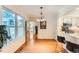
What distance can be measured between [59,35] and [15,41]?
123cm

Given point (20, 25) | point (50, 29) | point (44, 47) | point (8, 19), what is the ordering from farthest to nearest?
1. point (20, 25)
2. point (44, 47)
3. point (50, 29)
4. point (8, 19)

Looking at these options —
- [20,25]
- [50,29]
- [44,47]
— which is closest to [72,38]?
[50,29]

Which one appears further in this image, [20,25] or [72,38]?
[20,25]

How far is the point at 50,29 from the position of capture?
2910mm

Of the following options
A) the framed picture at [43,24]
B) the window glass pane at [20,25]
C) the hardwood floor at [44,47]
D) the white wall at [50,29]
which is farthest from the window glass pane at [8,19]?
the white wall at [50,29]

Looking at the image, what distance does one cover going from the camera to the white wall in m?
2.74

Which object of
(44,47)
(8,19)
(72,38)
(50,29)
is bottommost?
(44,47)

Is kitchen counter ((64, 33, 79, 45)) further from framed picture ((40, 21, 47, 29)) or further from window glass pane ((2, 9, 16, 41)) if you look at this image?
window glass pane ((2, 9, 16, 41))

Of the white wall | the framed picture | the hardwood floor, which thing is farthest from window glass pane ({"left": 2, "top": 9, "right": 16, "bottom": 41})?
the white wall

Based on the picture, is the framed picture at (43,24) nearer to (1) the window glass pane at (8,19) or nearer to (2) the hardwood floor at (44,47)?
(2) the hardwood floor at (44,47)

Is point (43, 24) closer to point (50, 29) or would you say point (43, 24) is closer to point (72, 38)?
point (50, 29)
